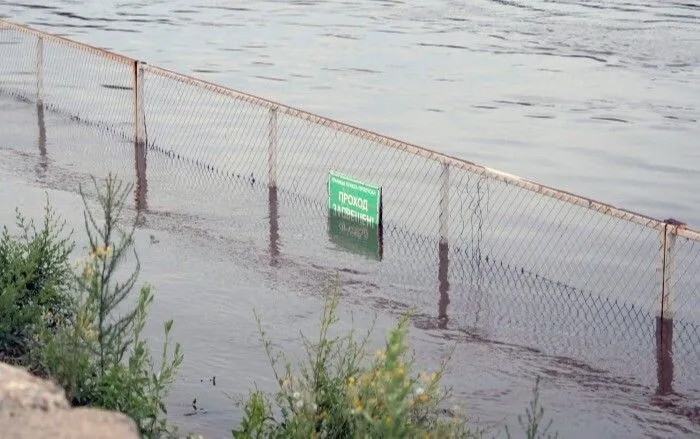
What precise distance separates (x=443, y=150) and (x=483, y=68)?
8.90 m

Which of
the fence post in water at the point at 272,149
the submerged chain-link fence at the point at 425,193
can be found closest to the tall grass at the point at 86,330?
the submerged chain-link fence at the point at 425,193

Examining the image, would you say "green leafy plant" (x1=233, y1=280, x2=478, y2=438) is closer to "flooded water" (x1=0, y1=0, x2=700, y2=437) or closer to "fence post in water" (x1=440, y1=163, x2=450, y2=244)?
"flooded water" (x1=0, y1=0, x2=700, y2=437)

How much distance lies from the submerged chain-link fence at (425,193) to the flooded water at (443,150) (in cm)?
25

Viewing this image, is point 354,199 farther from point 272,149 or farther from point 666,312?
point 666,312

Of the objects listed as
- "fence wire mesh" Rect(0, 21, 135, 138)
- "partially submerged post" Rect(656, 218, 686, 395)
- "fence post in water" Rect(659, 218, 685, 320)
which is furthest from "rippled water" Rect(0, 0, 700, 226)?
"fence post in water" Rect(659, 218, 685, 320)

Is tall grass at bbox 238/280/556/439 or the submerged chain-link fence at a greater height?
tall grass at bbox 238/280/556/439

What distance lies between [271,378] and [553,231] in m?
6.14

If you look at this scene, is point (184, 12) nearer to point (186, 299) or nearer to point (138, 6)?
point (138, 6)

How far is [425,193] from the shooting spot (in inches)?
710

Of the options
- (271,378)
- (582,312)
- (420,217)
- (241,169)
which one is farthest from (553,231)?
(271,378)

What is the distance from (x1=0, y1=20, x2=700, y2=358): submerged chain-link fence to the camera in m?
14.0

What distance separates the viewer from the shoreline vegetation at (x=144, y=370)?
22.9 ft

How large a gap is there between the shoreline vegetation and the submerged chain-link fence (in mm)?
3078

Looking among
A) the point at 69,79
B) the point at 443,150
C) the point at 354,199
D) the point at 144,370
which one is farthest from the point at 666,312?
the point at 69,79
